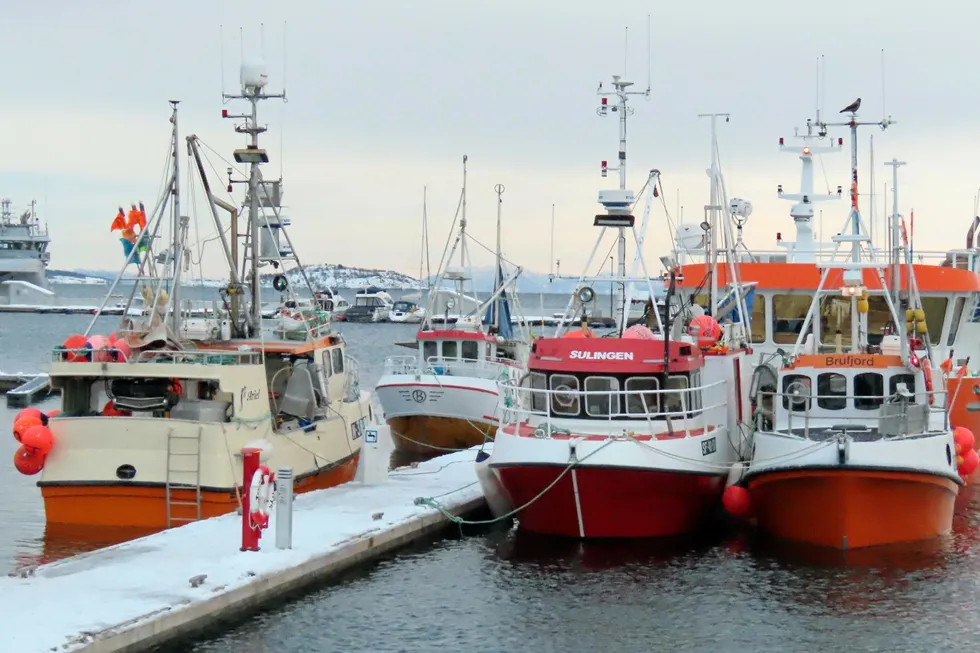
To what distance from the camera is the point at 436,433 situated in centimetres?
3600

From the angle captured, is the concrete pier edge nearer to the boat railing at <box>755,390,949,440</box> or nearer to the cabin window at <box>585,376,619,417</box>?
the cabin window at <box>585,376,619,417</box>

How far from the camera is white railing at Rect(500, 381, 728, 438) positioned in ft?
75.3

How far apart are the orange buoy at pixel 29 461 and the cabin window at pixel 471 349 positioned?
1649cm

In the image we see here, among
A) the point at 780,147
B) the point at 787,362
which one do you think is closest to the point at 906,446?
the point at 787,362

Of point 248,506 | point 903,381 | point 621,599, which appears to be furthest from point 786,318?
point 248,506

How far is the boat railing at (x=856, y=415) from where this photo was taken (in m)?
22.8

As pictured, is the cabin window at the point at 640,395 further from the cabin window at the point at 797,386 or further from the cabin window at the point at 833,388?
the cabin window at the point at 833,388

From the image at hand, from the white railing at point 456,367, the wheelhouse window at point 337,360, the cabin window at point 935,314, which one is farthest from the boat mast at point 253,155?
the cabin window at point 935,314

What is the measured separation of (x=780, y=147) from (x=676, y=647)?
21508 mm

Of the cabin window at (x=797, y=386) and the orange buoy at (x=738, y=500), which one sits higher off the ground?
the cabin window at (x=797, y=386)

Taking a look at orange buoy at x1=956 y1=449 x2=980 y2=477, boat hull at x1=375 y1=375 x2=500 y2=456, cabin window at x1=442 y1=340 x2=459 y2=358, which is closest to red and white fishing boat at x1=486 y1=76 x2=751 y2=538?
orange buoy at x1=956 y1=449 x2=980 y2=477

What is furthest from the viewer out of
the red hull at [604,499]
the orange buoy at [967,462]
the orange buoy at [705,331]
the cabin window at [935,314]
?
the cabin window at [935,314]

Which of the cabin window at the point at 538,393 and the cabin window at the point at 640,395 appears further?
the cabin window at the point at 538,393

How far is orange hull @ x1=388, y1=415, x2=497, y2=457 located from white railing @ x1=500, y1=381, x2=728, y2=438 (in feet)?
36.8
